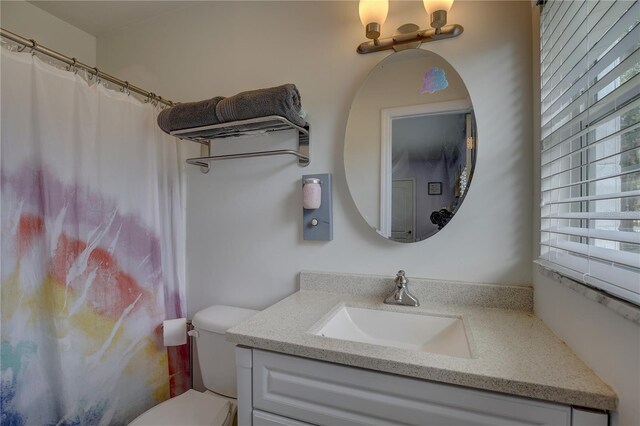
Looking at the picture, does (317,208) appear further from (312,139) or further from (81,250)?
(81,250)

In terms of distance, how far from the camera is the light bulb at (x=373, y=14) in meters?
1.13

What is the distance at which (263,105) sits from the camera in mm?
1168

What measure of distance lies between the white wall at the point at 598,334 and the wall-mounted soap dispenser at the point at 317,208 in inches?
30.9

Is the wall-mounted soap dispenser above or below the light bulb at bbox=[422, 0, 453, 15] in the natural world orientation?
below

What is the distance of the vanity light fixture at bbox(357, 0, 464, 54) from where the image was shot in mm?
1066

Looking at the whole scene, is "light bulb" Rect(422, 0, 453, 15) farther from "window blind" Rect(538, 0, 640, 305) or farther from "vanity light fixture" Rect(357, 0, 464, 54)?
"window blind" Rect(538, 0, 640, 305)

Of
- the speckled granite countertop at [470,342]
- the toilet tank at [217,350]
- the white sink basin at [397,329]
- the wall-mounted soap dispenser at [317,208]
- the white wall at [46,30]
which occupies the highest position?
the white wall at [46,30]

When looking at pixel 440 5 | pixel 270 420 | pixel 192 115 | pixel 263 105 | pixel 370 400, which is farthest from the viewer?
pixel 192 115

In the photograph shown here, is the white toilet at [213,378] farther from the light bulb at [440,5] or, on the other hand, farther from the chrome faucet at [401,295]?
the light bulb at [440,5]

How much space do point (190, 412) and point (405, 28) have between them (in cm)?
183

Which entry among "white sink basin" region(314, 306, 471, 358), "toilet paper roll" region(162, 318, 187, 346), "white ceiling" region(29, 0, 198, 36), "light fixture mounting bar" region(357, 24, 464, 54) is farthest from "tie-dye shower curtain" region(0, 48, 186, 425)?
"light fixture mounting bar" region(357, 24, 464, 54)

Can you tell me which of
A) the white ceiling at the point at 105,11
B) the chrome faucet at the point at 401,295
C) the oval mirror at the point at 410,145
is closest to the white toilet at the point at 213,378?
the chrome faucet at the point at 401,295

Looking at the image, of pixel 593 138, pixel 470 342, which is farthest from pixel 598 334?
pixel 593 138

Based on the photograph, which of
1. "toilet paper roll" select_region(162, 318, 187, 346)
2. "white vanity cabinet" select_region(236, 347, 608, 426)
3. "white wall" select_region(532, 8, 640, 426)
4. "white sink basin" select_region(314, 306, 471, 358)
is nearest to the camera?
"white wall" select_region(532, 8, 640, 426)
